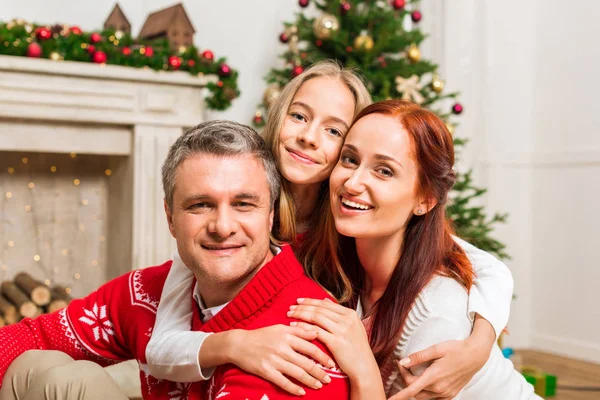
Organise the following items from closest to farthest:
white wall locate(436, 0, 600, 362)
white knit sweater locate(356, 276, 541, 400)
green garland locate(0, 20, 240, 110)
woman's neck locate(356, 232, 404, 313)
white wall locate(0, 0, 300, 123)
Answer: white knit sweater locate(356, 276, 541, 400)
woman's neck locate(356, 232, 404, 313)
green garland locate(0, 20, 240, 110)
white wall locate(436, 0, 600, 362)
white wall locate(0, 0, 300, 123)

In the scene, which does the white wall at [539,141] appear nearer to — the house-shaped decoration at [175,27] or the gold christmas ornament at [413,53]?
the gold christmas ornament at [413,53]

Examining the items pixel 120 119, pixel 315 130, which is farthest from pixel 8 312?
pixel 315 130

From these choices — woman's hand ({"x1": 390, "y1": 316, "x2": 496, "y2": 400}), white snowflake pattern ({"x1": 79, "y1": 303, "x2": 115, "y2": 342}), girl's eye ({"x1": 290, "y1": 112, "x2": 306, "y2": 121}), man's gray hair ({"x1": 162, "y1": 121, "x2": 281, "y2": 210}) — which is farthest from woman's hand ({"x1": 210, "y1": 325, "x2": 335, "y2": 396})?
girl's eye ({"x1": 290, "y1": 112, "x2": 306, "y2": 121})

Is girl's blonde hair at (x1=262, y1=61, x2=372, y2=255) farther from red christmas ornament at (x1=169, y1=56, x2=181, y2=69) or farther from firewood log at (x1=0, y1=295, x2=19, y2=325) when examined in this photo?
firewood log at (x1=0, y1=295, x2=19, y2=325)

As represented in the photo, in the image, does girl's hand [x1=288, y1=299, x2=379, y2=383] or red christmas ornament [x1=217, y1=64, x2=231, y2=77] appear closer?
girl's hand [x1=288, y1=299, x2=379, y2=383]

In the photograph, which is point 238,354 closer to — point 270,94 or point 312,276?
point 312,276

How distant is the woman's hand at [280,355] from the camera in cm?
134

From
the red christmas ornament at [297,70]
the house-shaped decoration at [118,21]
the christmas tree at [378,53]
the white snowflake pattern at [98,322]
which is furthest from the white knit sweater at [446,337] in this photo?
the house-shaped decoration at [118,21]

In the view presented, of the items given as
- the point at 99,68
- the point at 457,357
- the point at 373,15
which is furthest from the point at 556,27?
the point at 457,357

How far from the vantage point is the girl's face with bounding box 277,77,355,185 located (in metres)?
1.95

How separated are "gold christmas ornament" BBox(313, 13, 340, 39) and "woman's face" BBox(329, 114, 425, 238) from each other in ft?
7.03

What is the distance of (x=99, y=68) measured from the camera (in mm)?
3518

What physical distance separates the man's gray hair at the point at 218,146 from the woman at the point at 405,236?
218 mm

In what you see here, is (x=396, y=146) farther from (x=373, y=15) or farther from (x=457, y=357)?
(x=373, y=15)
